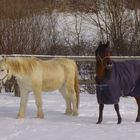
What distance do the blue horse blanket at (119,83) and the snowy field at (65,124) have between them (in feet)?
1.47

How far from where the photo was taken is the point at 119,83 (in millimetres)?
8602

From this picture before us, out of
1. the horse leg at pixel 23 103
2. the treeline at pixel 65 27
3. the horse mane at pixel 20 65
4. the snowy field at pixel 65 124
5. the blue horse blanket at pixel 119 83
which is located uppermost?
the treeline at pixel 65 27

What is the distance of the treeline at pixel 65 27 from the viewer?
15.4 m

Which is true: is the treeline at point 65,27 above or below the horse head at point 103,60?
above

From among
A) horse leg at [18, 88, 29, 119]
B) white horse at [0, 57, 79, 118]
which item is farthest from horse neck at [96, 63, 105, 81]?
horse leg at [18, 88, 29, 119]

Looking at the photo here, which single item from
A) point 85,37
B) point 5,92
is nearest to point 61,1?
point 85,37

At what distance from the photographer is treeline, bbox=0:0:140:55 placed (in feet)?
50.6

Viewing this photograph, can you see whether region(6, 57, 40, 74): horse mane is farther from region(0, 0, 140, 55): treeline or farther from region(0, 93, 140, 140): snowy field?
region(0, 0, 140, 55): treeline

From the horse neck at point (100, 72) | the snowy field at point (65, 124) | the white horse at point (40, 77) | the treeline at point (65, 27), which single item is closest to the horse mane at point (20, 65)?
the white horse at point (40, 77)

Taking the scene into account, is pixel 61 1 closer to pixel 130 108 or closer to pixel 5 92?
pixel 5 92

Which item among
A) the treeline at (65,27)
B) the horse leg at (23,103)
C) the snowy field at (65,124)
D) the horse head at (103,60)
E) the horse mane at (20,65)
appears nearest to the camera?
the snowy field at (65,124)

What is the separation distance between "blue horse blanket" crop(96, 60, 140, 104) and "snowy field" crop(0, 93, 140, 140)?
45 centimetres

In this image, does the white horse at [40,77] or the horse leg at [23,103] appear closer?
the white horse at [40,77]

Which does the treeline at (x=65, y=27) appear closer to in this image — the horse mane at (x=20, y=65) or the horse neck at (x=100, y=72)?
the horse mane at (x=20, y=65)
